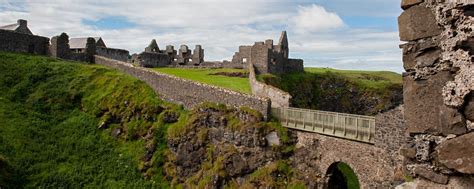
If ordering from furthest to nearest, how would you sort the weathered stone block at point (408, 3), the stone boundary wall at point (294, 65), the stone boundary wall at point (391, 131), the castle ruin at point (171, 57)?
the castle ruin at point (171, 57)
the stone boundary wall at point (294, 65)
the stone boundary wall at point (391, 131)
the weathered stone block at point (408, 3)

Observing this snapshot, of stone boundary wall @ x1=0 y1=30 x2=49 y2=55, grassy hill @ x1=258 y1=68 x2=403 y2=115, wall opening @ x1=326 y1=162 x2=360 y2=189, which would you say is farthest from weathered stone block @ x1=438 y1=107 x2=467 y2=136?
stone boundary wall @ x1=0 y1=30 x2=49 y2=55

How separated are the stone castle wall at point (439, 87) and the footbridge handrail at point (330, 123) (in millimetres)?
14707

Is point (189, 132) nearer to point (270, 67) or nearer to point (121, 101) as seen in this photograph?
point (121, 101)

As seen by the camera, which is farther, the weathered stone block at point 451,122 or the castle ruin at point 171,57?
the castle ruin at point 171,57

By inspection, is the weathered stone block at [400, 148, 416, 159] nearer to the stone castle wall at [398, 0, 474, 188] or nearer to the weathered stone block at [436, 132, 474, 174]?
the stone castle wall at [398, 0, 474, 188]

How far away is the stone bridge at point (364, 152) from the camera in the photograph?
18219mm

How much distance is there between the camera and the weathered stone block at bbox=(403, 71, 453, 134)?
14.8 ft

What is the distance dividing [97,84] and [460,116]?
33683 millimetres

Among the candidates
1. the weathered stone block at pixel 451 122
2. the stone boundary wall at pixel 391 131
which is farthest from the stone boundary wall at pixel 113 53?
the weathered stone block at pixel 451 122

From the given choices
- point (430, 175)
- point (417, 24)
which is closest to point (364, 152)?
point (430, 175)

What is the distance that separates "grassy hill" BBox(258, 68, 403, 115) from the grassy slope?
47.2ft

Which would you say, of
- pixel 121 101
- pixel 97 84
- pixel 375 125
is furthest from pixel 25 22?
pixel 375 125

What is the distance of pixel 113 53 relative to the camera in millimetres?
51344

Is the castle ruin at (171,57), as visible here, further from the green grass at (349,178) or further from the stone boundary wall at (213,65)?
the green grass at (349,178)
